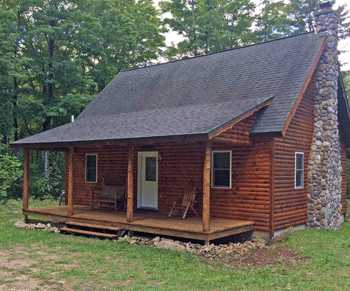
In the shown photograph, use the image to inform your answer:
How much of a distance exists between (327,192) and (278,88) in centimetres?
335

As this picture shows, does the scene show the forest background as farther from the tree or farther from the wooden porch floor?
the wooden porch floor

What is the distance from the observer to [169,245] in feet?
27.4

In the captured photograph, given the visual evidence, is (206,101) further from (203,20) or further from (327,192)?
(203,20)

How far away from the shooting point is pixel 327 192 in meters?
10.9

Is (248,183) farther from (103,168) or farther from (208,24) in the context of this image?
(208,24)

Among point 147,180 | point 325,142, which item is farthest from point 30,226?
point 325,142

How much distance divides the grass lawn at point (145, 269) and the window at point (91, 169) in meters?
4.44

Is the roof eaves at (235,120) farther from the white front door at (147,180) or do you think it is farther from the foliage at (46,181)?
the foliage at (46,181)

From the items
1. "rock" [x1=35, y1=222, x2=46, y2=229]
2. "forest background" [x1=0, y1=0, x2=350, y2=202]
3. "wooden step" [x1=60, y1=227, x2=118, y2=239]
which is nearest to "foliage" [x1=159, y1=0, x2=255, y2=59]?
"forest background" [x1=0, y1=0, x2=350, y2=202]

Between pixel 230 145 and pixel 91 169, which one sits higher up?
pixel 230 145

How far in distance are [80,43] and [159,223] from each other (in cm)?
1442

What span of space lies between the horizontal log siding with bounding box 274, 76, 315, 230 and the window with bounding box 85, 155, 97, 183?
668 cm

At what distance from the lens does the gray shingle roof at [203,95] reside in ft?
30.1

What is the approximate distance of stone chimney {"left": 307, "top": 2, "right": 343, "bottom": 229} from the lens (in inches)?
428
